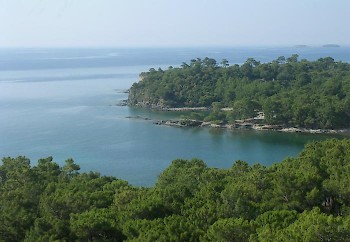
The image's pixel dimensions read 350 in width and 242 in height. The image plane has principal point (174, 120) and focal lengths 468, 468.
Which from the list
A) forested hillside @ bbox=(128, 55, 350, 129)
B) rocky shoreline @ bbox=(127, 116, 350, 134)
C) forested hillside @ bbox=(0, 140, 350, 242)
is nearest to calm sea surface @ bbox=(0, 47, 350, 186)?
rocky shoreline @ bbox=(127, 116, 350, 134)

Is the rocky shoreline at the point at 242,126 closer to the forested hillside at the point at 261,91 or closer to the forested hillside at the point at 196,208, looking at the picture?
the forested hillside at the point at 261,91

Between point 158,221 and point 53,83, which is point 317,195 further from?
point 53,83

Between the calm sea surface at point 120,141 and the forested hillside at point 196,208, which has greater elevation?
the forested hillside at point 196,208

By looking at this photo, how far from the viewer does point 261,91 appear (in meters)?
37.5

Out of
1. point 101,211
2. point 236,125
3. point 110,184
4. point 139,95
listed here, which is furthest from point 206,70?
point 101,211

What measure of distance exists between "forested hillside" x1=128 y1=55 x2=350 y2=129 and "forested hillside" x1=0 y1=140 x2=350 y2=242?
1660 cm

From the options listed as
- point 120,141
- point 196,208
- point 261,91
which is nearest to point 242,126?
point 261,91

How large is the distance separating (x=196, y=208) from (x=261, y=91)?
28.8 metres

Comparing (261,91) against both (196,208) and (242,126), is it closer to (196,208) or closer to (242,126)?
(242,126)

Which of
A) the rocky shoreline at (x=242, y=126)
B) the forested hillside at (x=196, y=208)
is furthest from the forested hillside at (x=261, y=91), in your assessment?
the forested hillside at (x=196, y=208)

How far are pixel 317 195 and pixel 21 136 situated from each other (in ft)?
75.4

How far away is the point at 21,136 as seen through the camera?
29.6 meters

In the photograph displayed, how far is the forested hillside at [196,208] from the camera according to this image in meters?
7.99

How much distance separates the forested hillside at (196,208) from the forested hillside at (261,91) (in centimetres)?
1660
